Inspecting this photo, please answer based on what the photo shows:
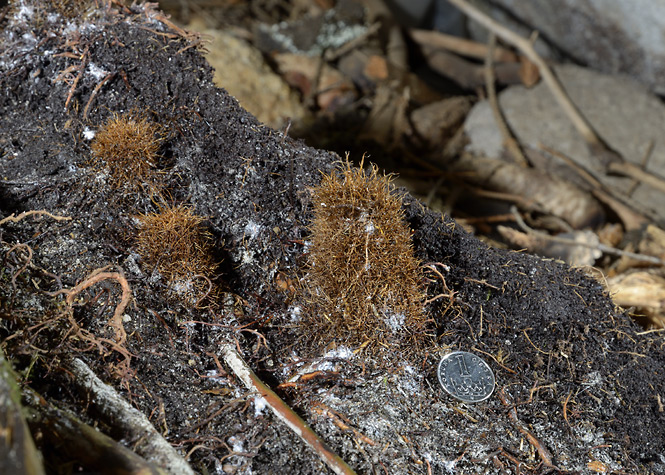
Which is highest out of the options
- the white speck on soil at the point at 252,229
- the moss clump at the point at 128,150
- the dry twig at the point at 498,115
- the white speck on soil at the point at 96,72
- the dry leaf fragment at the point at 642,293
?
the white speck on soil at the point at 96,72

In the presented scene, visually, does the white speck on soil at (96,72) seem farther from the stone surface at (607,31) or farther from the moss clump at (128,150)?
the stone surface at (607,31)

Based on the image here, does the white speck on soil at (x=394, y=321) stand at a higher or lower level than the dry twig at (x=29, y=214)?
lower

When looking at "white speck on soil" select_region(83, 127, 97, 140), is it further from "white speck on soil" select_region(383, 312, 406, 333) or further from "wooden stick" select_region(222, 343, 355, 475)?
"white speck on soil" select_region(383, 312, 406, 333)

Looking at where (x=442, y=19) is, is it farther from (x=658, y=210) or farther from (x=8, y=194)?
(x=8, y=194)

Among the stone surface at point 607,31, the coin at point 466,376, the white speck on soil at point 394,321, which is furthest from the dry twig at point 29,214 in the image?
the stone surface at point 607,31

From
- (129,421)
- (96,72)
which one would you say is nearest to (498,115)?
(96,72)

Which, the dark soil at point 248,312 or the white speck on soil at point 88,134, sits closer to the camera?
the dark soil at point 248,312

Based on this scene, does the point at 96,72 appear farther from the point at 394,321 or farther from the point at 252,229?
the point at 394,321

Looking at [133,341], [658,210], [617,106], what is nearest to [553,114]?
[617,106]
